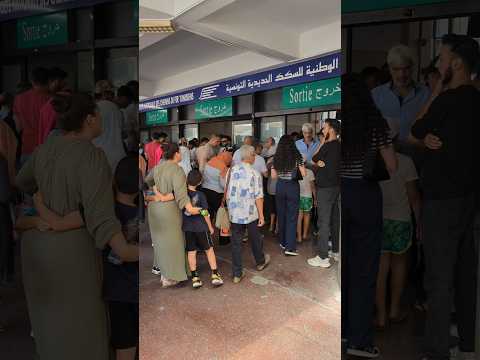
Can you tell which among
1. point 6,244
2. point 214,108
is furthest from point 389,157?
point 6,244

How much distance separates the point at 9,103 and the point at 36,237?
57 centimetres

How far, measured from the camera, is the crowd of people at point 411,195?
144cm

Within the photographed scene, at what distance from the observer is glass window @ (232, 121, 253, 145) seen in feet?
4.20

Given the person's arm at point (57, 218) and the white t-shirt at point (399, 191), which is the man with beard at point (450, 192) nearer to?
the white t-shirt at point (399, 191)

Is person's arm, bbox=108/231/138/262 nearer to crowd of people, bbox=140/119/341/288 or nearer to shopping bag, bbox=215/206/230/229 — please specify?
crowd of people, bbox=140/119/341/288

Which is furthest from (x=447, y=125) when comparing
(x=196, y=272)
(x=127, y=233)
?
(x=127, y=233)

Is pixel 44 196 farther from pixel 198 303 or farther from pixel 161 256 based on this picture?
pixel 198 303

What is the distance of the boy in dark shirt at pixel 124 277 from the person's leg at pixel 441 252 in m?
1.19

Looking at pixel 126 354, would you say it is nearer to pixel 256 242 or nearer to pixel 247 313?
pixel 247 313

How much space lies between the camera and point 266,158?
130cm

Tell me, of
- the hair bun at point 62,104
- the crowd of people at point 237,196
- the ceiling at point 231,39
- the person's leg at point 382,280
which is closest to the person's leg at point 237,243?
the crowd of people at point 237,196

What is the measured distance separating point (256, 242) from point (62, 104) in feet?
2.95

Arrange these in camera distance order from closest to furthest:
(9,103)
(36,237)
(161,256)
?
1. (161,256)
2. (36,237)
3. (9,103)

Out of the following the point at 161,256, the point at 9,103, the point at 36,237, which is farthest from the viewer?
the point at 9,103
